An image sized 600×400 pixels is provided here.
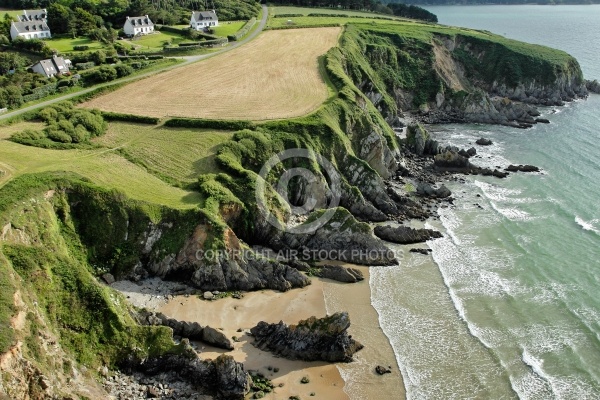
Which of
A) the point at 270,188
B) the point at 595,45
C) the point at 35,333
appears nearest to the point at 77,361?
the point at 35,333

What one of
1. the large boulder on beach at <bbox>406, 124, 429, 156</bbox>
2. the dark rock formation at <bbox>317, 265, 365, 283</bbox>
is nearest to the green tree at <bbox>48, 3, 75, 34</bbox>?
the large boulder on beach at <bbox>406, 124, 429, 156</bbox>

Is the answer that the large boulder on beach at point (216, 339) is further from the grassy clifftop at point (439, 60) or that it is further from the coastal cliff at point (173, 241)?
the grassy clifftop at point (439, 60)

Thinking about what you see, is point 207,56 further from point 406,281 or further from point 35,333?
point 35,333

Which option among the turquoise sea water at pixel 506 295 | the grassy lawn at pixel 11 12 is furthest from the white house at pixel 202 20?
the turquoise sea water at pixel 506 295

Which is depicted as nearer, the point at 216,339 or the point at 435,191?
the point at 216,339

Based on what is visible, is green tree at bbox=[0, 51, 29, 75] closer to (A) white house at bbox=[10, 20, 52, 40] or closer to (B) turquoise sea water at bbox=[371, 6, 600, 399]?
(A) white house at bbox=[10, 20, 52, 40]

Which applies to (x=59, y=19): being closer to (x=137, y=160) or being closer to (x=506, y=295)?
(x=137, y=160)

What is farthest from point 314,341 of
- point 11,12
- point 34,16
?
point 11,12
